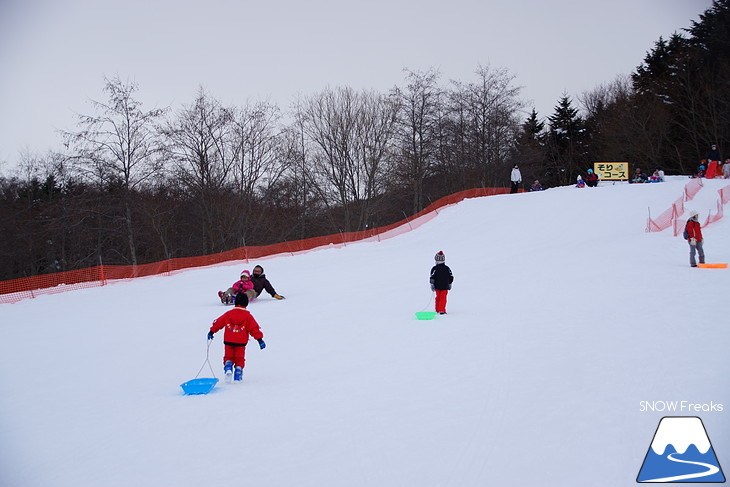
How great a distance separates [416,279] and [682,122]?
41.7 m

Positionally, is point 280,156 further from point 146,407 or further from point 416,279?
point 146,407

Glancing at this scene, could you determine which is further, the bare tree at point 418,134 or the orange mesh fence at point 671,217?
the bare tree at point 418,134

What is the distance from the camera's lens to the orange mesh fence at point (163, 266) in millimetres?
21562

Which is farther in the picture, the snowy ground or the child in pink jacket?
Answer: the child in pink jacket

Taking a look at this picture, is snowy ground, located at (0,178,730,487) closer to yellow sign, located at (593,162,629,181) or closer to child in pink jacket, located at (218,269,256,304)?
child in pink jacket, located at (218,269,256,304)

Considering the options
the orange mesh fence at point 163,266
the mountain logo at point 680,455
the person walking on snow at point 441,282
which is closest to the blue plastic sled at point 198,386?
the mountain logo at point 680,455

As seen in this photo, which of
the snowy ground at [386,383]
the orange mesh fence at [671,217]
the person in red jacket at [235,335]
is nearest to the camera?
the snowy ground at [386,383]

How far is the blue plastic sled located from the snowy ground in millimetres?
159

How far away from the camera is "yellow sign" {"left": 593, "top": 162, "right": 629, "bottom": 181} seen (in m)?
39.6

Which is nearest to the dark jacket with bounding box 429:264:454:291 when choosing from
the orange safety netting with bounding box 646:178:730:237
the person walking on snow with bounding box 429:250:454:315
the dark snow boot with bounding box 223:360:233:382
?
the person walking on snow with bounding box 429:250:454:315

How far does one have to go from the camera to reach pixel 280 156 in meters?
46.7

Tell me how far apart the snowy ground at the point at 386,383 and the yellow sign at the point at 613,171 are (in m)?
23.0

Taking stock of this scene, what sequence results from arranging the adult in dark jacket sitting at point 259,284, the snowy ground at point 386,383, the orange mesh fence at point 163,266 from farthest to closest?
the orange mesh fence at point 163,266 < the adult in dark jacket sitting at point 259,284 < the snowy ground at point 386,383

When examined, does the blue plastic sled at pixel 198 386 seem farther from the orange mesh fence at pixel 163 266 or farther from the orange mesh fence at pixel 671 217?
the orange mesh fence at pixel 671 217
